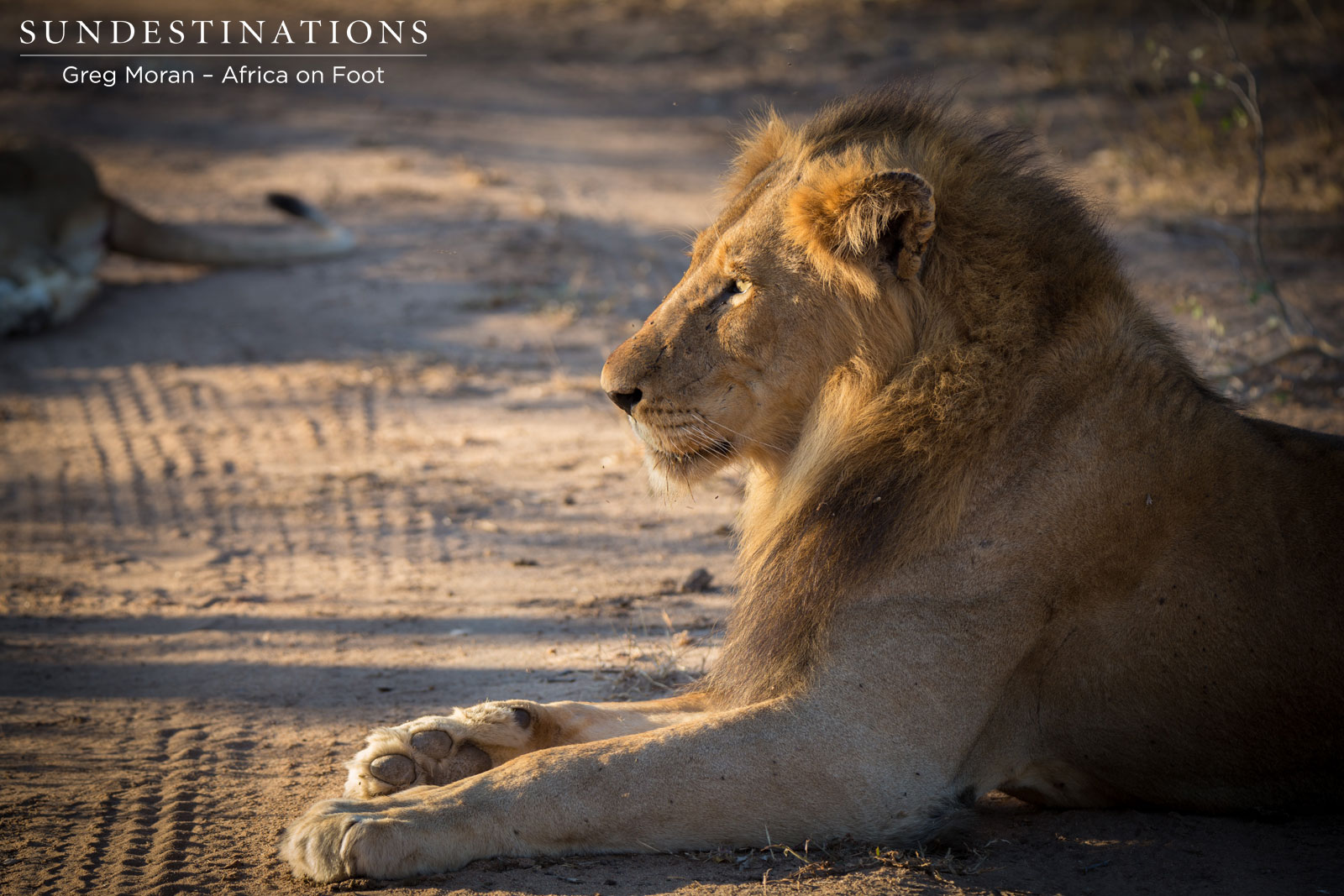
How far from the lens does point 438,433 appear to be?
5613mm

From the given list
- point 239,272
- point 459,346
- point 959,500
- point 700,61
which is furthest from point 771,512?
point 700,61

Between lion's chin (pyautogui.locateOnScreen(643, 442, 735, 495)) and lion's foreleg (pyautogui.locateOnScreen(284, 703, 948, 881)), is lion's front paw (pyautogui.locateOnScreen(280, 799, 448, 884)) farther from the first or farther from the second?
lion's chin (pyautogui.locateOnScreen(643, 442, 735, 495))

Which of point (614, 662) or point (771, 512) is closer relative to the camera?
point (771, 512)

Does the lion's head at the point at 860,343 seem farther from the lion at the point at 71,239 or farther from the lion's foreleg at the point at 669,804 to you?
the lion at the point at 71,239

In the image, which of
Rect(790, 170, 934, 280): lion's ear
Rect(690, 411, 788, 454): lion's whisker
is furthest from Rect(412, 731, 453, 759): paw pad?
Rect(790, 170, 934, 280): lion's ear

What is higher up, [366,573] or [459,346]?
[459,346]

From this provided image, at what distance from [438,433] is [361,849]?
346 centimetres

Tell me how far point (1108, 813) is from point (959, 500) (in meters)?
0.80

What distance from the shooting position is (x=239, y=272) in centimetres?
816

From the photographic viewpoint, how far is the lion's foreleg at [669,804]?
2.32m

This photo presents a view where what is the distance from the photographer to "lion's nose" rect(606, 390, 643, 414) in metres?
2.76

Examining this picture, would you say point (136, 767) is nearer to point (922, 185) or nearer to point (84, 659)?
point (84, 659)

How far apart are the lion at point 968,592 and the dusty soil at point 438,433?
0.13 m

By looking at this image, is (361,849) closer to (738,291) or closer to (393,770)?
(393,770)
